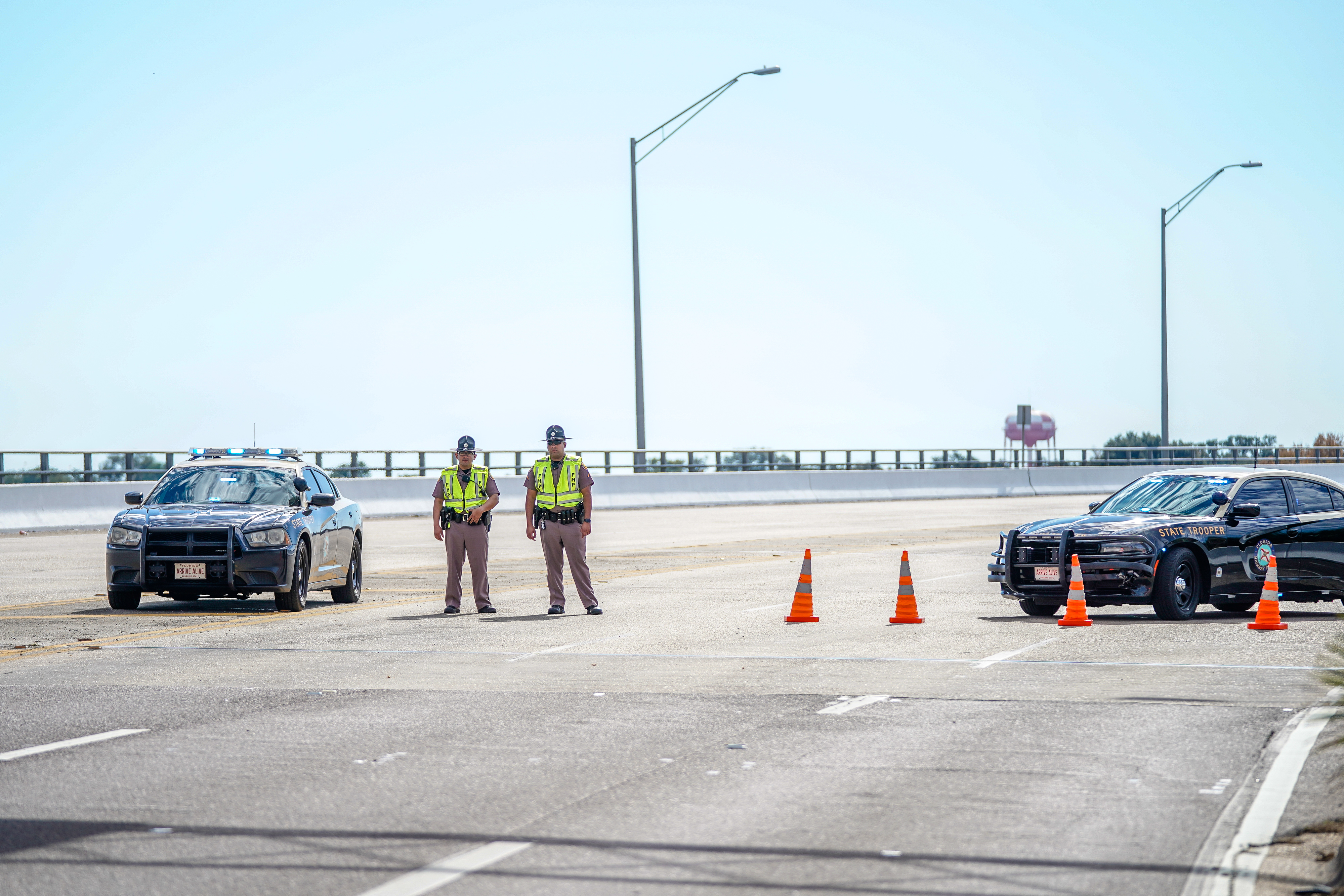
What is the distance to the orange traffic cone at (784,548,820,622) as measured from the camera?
16.5 meters

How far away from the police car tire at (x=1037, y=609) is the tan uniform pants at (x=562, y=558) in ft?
14.3

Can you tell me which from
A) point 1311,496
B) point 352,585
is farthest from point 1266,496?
point 352,585

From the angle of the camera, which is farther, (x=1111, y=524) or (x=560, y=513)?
(x=560, y=513)

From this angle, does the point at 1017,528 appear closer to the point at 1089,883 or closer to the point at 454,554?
the point at 454,554

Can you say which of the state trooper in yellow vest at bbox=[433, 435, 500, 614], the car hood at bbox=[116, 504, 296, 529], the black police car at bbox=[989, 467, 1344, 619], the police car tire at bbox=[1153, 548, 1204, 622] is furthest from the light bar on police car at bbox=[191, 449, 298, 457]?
the police car tire at bbox=[1153, 548, 1204, 622]

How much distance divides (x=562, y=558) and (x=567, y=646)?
3.39 meters

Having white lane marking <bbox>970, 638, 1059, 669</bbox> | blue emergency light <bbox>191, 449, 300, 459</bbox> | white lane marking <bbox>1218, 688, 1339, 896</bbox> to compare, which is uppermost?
blue emergency light <bbox>191, 449, 300, 459</bbox>

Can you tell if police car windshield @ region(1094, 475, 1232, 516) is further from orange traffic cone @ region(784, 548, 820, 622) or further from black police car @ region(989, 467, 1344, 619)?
orange traffic cone @ region(784, 548, 820, 622)

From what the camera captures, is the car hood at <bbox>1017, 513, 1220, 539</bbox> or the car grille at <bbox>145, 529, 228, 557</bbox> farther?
the car grille at <bbox>145, 529, 228, 557</bbox>

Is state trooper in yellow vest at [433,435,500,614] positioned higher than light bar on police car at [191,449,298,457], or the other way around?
light bar on police car at [191,449,298,457]

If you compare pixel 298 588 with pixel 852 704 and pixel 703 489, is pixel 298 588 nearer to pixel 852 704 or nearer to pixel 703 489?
pixel 852 704

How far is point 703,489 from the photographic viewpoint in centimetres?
4925

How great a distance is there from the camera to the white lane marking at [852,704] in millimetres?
10445

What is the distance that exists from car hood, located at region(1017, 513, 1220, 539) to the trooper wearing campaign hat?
4403 mm
